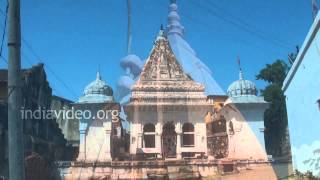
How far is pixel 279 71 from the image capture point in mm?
40844

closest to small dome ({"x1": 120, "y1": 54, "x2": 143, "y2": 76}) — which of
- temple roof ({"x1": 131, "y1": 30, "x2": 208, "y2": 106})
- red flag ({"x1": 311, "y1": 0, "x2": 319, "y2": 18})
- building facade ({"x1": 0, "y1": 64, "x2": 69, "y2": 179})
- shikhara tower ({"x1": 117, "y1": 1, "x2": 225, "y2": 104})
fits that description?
shikhara tower ({"x1": 117, "y1": 1, "x2": 225, "y2": 104})

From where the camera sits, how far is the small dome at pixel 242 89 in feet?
85.5

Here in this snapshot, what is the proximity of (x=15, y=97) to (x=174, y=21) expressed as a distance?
3762cm

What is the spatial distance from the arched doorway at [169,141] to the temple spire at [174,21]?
20.0m

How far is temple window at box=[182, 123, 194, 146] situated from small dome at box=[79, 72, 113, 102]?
457 centimetres

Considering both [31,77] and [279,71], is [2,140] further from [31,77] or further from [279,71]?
[279,71]

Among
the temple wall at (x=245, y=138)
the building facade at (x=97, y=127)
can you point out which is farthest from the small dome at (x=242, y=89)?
the building facade at (x=97, y=127)

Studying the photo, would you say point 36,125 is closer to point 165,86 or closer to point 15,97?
point 165,86

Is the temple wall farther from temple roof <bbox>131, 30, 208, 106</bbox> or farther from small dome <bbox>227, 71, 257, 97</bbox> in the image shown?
temple roof <bbox>131, 30, 208, 106</bbox>

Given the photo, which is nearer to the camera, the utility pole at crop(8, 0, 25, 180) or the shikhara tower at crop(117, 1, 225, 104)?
the utility pole at crop(8, 0, 25, 180)

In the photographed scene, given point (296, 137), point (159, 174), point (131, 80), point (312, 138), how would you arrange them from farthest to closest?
point (131, 80)
point (159, 174)
point (296, 137)
point (312, 138)

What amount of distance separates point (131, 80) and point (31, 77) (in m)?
15.1

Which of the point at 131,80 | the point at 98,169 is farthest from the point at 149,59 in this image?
the point at 131,80

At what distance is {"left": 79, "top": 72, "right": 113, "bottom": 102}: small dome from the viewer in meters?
24.8
